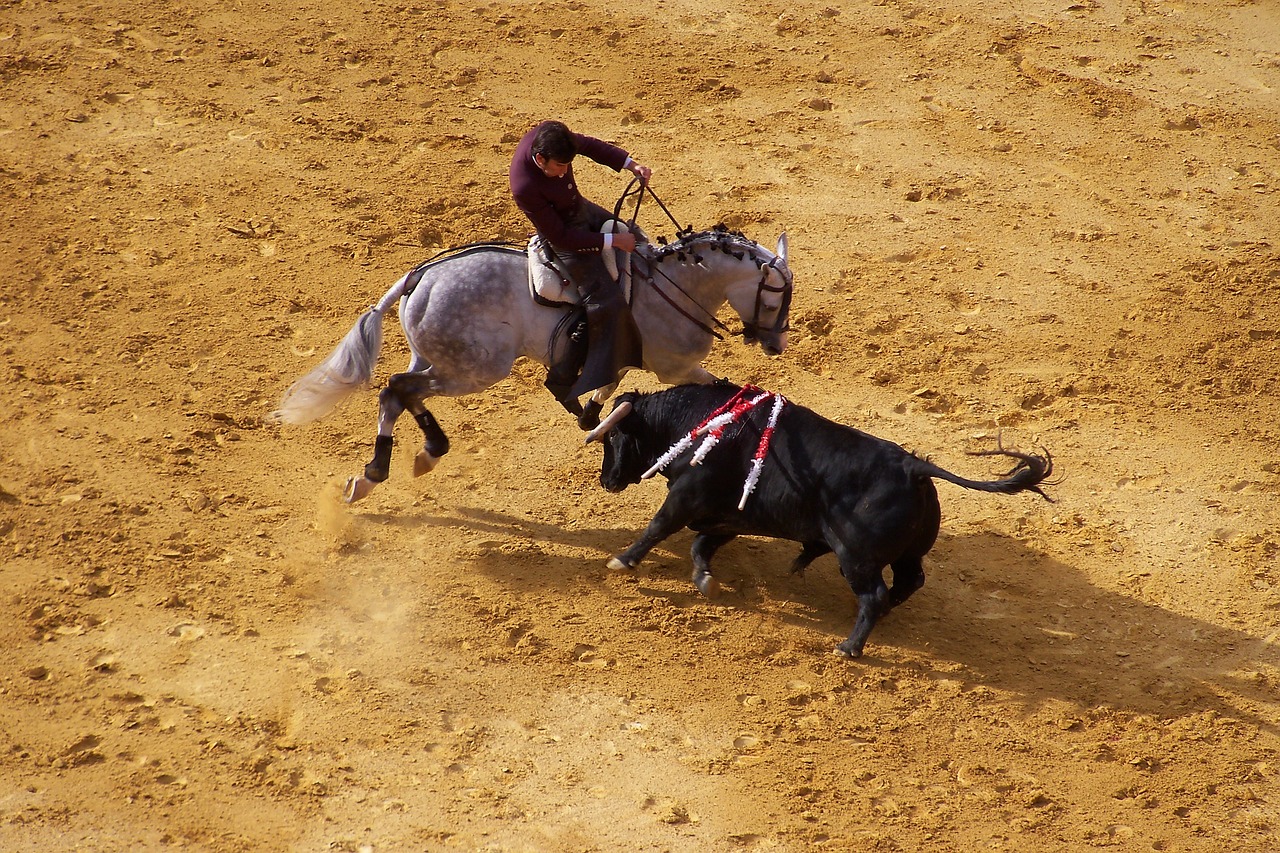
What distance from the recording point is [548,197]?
7.77 metres

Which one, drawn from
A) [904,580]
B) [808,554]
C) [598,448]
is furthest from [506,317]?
[904,580]

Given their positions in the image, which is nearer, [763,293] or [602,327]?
[602,327]

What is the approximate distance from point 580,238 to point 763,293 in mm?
1272

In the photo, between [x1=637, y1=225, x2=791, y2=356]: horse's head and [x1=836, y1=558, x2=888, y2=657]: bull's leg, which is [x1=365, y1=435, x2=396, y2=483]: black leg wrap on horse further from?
[x1=836, y1=558, x2=888, y2=657]: bull's leg

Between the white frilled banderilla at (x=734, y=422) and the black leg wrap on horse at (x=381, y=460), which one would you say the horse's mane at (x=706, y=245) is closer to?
the white frilled banderilla at (x=734, y=422)

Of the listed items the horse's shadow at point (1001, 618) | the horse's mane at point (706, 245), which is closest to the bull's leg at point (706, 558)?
the horse's shadow at point (1001, 618)

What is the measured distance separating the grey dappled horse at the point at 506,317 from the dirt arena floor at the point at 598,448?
91 centimetres

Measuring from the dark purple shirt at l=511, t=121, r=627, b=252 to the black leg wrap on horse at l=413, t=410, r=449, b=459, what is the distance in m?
1.56

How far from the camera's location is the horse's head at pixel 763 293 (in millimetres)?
8109

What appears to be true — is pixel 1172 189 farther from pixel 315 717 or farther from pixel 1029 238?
pixel 315 717

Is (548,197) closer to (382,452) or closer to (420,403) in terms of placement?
(420,403)

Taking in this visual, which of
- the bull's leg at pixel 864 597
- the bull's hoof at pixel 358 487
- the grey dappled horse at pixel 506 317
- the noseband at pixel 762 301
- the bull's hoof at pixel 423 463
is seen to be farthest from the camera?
the bull's hoof at pixel 423 463

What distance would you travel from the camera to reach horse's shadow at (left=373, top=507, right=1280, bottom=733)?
7395 millimetres

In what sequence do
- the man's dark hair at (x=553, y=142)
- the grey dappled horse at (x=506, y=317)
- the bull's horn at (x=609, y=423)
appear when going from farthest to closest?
the grey dappled horse at (x=506, y=317) < the bull's horn at (x=609, y=423) < the man's dark hair at (x=553, y=142)
